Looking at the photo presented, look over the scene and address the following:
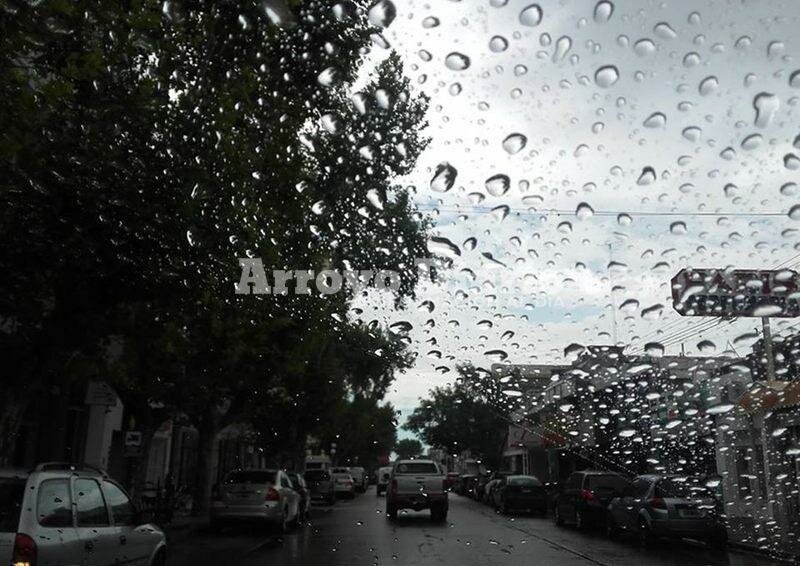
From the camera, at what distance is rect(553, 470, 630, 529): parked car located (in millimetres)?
17828

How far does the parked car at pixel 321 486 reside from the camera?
3120 cm

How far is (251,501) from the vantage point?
52.9ft

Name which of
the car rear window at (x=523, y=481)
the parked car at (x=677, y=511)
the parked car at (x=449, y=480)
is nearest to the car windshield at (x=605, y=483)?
the parked car at (x=677, y=511)

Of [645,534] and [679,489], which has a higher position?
[679,489]

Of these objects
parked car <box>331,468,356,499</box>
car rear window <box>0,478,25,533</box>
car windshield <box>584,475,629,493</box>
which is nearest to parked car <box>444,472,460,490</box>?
car windshield <box>584,475,629,493</box>

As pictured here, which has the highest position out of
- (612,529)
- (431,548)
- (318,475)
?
(318,475)

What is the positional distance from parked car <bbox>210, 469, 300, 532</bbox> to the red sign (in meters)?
10.2

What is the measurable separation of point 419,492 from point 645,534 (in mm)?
7874

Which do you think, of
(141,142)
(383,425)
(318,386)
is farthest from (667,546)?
(383,425)

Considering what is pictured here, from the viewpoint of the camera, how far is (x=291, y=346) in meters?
17.0

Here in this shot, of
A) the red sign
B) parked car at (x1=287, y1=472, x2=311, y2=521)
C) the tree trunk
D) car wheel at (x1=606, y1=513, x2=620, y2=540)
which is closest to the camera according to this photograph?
the red sign

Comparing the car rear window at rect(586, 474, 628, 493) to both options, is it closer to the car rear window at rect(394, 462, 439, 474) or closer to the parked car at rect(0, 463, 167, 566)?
the car rear window at rect(394, 462, 439, 474)

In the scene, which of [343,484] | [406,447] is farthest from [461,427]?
[406,447]

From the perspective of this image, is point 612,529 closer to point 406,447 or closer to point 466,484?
point 466,484
